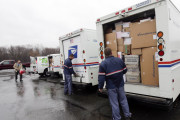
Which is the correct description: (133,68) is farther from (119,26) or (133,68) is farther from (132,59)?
(119,26)

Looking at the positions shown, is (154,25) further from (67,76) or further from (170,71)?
(67,76)

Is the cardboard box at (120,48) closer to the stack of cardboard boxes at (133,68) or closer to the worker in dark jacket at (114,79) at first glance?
the stack of cardboard boxes at (133,68)

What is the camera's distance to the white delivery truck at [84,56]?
550 centimetres

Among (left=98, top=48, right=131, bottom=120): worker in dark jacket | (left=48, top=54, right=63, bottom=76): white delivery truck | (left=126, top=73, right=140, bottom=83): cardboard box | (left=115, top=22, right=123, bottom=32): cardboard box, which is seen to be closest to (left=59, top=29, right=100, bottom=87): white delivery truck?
(left=115, top=22, right=123, bottom=32): cardboard box

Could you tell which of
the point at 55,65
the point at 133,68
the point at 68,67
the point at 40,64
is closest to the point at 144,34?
the point at 133,68

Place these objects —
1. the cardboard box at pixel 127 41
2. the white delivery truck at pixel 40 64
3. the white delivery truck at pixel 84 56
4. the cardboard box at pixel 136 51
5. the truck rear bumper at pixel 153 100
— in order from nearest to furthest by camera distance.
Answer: the truck rear bumper at pixel 153 100, the cardboard box at pixel 136 51, the cardboard box at pixel 127 41, the white delivery truck at pixel 84 56, the white delivery truck at pixel 40 64

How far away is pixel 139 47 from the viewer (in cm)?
343

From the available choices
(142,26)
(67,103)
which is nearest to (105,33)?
(142,26)

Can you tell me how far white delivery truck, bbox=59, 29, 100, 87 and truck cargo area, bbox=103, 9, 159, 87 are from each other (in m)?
1.43

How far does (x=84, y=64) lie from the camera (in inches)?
220

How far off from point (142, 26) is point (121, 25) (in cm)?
69

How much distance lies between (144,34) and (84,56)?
9.30 feet

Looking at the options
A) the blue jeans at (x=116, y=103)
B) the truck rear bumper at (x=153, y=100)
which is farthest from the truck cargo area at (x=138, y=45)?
the blue jeans at (x=116, y=103)

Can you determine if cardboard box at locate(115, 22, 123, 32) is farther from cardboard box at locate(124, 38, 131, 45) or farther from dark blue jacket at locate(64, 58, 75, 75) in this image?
dark blue jacket at locate(64, 58, 75, 75)
